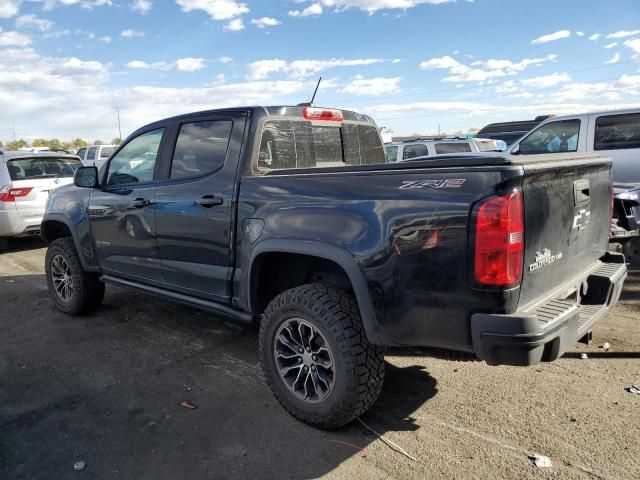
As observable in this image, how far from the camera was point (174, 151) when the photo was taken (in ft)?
13.1

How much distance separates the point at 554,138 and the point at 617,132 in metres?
0.91

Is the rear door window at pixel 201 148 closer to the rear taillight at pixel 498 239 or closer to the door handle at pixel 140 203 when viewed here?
the door handle at pixel 140 203

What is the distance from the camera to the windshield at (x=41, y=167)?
332 inches

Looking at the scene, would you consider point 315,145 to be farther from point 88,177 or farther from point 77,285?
point 77,285

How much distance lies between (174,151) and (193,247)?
0.83 metres

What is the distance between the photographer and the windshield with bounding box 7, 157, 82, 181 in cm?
843

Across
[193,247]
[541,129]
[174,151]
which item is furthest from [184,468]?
[541,129]

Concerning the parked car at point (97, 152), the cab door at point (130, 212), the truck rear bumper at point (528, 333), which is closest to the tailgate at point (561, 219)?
the truck rear bumper at point (528, 333)

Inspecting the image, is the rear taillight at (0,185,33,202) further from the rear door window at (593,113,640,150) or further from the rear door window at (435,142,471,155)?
the rear door window at (593,113,640,150)

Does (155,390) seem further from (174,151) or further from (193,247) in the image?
(174,151)

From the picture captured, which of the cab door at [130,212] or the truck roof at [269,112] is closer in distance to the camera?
the truck roof at [269,112]

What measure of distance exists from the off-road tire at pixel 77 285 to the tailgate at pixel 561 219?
4.26 m

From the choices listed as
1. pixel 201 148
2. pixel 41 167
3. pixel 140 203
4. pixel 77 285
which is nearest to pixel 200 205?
pixel 201 148

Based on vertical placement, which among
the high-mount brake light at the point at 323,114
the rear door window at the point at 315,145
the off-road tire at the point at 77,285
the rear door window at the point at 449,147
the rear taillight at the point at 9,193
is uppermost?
the high-mount brake light at the point at 323,114
